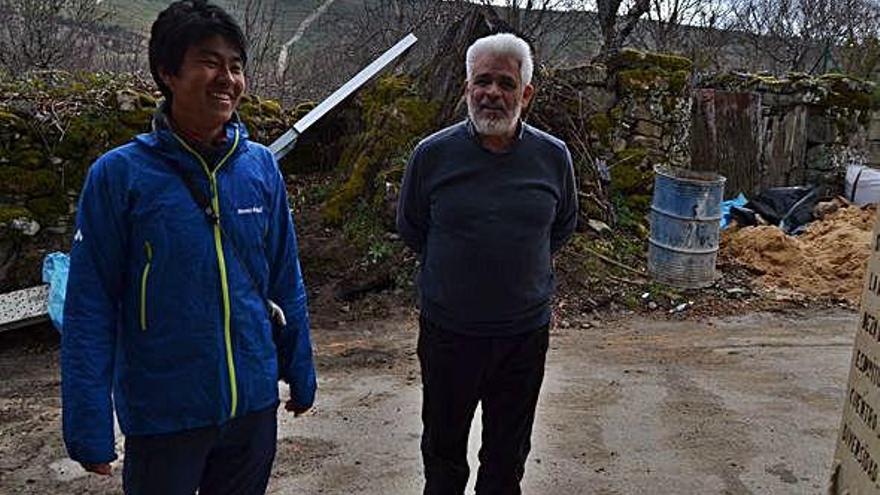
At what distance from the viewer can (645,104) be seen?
7004mm

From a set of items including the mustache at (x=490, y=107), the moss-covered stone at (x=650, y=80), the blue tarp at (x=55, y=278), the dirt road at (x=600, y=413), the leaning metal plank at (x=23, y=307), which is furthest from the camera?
the moss-covered stone at (x=650, y=80)

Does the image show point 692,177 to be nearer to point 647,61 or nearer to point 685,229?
point 685,229

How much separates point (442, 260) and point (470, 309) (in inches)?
6.3

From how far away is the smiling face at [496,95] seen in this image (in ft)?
7.02

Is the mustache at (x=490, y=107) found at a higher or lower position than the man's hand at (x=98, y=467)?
A: higher

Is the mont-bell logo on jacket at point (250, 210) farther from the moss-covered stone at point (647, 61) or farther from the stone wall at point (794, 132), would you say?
the stone wall at point (794, 132)

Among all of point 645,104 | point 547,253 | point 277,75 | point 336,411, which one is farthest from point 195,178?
point 277,75

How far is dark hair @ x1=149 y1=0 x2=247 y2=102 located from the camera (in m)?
1.58

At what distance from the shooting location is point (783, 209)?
305 inches

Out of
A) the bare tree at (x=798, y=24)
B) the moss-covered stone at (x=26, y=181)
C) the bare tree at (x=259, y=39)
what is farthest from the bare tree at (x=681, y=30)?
the moss-covered stone at (x=26, y=181)

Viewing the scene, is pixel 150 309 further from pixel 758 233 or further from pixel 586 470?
pixel 758 233

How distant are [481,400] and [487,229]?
0.55 meters

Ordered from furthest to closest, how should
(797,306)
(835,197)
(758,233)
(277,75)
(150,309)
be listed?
(277,75) → (835,197) → (758,233) → (797,306) → (150,309)

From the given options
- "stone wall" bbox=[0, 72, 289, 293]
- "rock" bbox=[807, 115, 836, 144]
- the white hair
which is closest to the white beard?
the white hair
